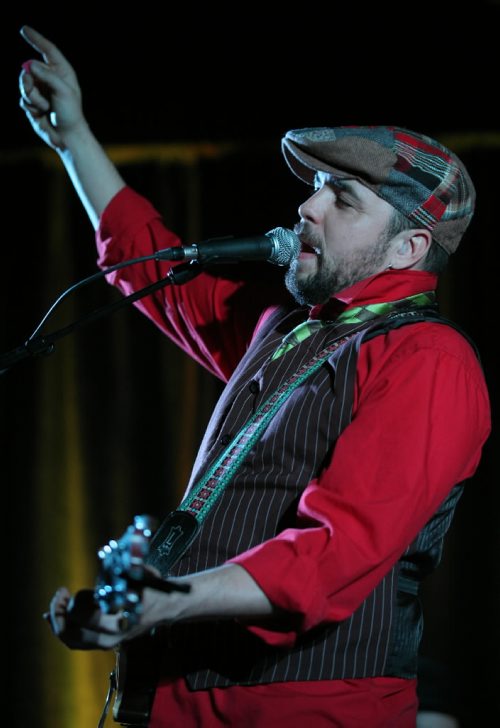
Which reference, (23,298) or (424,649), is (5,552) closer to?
(23,298)

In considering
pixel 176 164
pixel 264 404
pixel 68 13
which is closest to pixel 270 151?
pixel 176 164

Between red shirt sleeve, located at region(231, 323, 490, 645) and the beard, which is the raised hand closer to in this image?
the beard

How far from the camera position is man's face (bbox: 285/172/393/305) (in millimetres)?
1790

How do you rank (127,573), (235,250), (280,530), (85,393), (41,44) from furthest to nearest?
(85,393) < (41,44) < (235,250) < (280,530) < (127,573)

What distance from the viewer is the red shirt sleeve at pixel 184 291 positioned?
7.16 ft

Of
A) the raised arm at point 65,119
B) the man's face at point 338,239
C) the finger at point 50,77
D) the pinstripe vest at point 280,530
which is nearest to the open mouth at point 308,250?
the man's face at point 338,239

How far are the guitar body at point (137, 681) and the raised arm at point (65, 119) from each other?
111cm

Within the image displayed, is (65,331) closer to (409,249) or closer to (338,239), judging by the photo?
Answer: (338,239)

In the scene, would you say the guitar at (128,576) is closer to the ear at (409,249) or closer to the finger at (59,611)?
the finger at (59,611)

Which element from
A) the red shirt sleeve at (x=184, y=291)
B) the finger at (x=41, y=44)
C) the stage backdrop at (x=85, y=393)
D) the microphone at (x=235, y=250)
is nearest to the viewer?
the microphone at (x=235, y=250)

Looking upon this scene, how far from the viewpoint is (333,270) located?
1820 mm

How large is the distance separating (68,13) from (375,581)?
241cm

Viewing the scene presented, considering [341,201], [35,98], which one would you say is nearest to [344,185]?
[341,201]

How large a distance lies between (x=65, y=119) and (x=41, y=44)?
0.18 m
